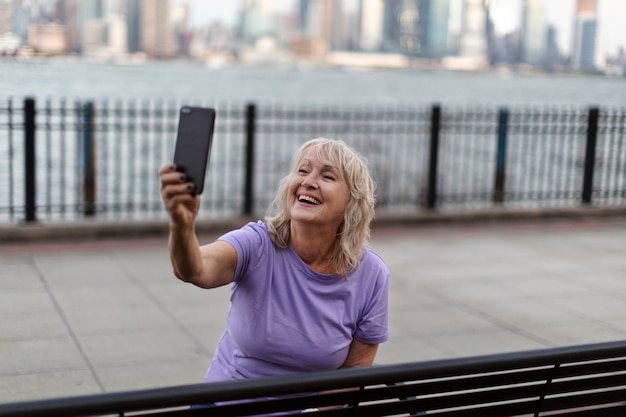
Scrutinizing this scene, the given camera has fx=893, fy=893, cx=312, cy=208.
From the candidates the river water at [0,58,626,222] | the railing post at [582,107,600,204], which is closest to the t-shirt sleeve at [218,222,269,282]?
the river water at [0,58,626,222]

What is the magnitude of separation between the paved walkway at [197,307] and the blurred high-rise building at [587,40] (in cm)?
275

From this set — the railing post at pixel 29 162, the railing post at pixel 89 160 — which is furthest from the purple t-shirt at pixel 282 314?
the railing post at pixel 89 160

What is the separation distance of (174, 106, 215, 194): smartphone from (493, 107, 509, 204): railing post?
10.2 m

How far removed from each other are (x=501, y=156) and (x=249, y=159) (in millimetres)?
3782

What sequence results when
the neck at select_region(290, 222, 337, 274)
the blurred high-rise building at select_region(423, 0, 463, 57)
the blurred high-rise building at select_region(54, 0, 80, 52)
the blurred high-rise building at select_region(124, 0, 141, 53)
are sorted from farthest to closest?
the blurred high-rise building at select_region(423, 0, 463, 57) → the blurred high-rise building at select_region(124, 0, 141, 53) → the blurred high-rise building at select_region(54, 0, 80, 52) → the neck at select_region(290, 222, 337, 274)

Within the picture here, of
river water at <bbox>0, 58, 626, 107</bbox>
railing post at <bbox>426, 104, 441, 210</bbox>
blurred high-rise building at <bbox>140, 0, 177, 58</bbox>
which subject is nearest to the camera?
railing post at <bbox>426, 104, 441, 210</bbox>

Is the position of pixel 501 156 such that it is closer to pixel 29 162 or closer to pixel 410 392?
pixel 29 162

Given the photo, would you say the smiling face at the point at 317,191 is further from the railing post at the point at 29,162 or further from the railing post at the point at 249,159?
the railing post at the point at 249,159

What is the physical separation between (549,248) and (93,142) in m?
5.33

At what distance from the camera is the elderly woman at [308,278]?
Answer: 300 cm

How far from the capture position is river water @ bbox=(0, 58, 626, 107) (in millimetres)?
46719

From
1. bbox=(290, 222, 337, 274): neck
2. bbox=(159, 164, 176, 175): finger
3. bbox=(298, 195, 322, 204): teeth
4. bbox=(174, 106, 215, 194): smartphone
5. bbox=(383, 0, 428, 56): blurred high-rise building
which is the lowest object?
bbox=(290, 222, 337, 274): neck

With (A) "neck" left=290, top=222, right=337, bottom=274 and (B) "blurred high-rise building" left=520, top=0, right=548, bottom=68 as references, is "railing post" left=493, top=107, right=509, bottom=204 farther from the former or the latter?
(A) "neck" left=290, top=222, right=337, bottom=274

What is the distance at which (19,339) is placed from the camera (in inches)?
231
